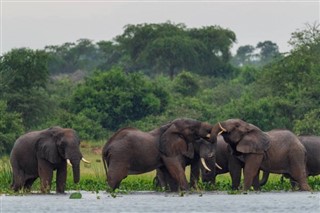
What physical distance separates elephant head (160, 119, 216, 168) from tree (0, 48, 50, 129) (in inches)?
928

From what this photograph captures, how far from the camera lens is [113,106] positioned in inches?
2128

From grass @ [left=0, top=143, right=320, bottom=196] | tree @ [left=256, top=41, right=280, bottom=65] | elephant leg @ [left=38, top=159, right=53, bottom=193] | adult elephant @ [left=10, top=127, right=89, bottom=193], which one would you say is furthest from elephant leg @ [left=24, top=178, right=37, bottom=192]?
tree @ [left=256, top=41, right=280, bottom=65]

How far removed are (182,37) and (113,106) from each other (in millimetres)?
32074

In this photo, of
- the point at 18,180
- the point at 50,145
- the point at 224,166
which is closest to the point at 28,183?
the point at 18,180

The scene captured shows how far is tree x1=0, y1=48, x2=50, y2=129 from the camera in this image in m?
51.5

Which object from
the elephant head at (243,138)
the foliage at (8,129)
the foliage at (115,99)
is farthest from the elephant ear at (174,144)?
the foliage at (115,99)

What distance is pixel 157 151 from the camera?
2802cm

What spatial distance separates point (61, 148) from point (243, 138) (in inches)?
158

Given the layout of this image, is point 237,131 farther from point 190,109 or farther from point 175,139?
point 190,109

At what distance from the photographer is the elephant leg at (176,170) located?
2766 centimetres

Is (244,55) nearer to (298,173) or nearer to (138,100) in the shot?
(138,100)

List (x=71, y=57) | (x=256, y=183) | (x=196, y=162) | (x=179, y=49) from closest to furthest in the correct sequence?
(x=196, y=162) → (x=256, y=183) → (x=179, y=49) → (x=71, y=57)

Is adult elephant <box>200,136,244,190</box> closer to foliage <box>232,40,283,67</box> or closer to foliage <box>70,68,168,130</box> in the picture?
foliage <box>70,68,168,130</box>

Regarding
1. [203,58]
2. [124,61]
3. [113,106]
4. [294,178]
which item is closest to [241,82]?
[203,58]
